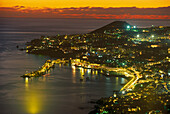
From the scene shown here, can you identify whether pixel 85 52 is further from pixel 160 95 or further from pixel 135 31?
pixel 160 95

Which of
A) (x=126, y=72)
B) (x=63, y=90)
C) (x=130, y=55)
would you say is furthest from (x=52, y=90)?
(x=130, y=55)

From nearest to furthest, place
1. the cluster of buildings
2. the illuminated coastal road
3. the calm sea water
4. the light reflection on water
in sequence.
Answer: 1. the cluster of buildings
2. the calm sea water
3. the light reflection on water
4. the illuminated coastal road

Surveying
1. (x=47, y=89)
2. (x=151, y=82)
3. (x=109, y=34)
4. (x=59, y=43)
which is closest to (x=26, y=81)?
(x=47, y=89)

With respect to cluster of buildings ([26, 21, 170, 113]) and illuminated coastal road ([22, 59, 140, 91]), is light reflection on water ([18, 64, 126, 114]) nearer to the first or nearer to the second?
illuminated coastal road ([22, 59, 140, 91])

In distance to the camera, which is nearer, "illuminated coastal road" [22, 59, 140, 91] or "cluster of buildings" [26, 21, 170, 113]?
"cluster of buildings" [26, 21, 170, 113]

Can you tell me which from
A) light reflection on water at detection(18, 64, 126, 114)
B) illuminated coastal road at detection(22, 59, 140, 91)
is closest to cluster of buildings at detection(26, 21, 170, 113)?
illuminated coastal road at detection(22, 59, 140, 91)

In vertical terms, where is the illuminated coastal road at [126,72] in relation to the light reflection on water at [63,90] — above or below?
above

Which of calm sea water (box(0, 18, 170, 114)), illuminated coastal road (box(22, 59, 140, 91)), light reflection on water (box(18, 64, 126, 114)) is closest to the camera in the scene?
calm sea water (box(0, 18, 170, 114))

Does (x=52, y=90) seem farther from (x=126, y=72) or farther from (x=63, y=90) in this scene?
(x=126, y=72)

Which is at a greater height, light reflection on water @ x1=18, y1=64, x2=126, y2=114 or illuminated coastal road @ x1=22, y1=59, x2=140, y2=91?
illuminated coastal road @ x1=22, y1=59, x2=140, y2=91

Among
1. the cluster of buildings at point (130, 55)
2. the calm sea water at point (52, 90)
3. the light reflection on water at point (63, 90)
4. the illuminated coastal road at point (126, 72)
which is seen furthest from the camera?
the illuminated coastal road at point (126, 72)

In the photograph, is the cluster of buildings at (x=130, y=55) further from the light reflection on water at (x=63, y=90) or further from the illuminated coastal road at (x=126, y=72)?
the light reflection on water at (x=63, y=90)

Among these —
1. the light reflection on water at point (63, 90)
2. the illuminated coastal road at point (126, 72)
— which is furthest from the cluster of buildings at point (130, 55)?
the light reflection on water at point (63, 90)
